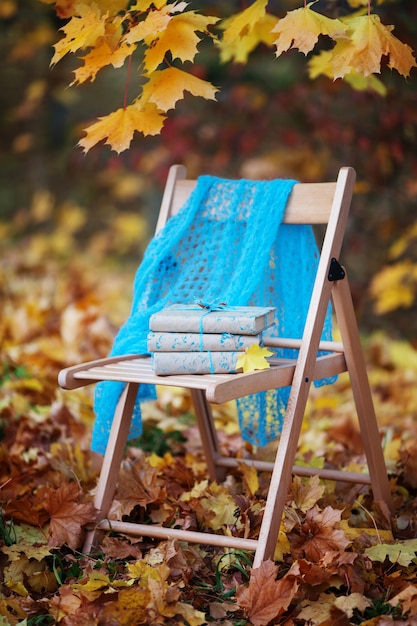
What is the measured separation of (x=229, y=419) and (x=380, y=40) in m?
1.97

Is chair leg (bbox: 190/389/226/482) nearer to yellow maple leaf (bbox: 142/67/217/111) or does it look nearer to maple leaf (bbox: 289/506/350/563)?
maple leaf (bbox: 289/506/350/563)

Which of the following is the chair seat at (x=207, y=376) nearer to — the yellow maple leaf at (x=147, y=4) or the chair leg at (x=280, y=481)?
the chair leg at (x=280, y=481)

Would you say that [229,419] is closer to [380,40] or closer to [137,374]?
[137,374]

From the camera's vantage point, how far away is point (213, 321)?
7.00ft

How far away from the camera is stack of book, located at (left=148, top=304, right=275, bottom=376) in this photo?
212 cm

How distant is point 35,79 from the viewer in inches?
333

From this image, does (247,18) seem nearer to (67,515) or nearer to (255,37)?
(255,37)

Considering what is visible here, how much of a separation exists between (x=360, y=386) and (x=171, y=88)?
3.39 feet

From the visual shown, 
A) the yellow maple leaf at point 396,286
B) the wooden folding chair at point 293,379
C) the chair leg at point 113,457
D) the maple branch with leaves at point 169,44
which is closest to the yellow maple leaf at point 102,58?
the maple branch with leaves at point 169,44

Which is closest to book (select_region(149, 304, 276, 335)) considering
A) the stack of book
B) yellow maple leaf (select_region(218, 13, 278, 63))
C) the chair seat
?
the stack of book

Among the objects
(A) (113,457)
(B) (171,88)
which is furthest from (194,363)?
(B) (171,88)

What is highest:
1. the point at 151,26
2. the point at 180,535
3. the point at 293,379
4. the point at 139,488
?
the point at 151,26

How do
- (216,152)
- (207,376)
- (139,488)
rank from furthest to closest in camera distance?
(216,152), (139,488), (207,376)

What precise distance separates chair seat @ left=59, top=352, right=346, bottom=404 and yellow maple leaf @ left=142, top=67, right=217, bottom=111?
0.73 meters
